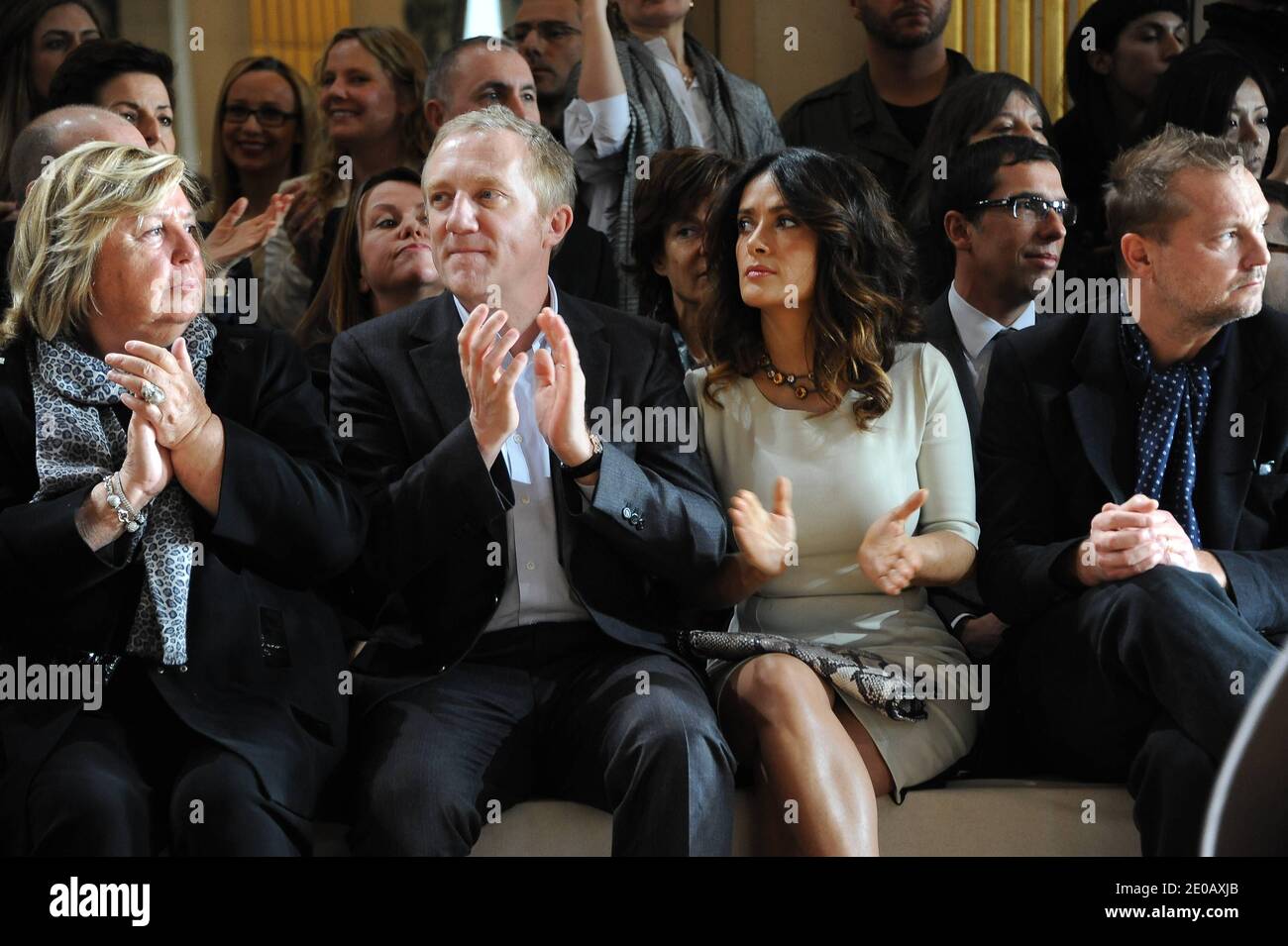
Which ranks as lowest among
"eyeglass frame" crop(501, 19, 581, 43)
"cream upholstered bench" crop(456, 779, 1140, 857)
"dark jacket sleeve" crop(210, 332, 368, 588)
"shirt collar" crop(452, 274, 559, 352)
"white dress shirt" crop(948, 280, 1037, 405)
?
"cream upholstered bench" crop(456, 779, 1140, 857)

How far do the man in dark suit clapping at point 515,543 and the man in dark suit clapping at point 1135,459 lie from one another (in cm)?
51

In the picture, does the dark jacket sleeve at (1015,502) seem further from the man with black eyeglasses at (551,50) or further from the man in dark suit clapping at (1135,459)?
the man with black eyeglasses at (551,50)

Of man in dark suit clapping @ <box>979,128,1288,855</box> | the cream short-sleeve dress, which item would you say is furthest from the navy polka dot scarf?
the cream short-sleeve dress

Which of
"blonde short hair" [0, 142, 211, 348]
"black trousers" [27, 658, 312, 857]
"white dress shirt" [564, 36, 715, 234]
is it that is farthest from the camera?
"white dress shirt" [564, 36, 715, 234]

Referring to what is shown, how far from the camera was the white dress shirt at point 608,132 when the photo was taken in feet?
10.8

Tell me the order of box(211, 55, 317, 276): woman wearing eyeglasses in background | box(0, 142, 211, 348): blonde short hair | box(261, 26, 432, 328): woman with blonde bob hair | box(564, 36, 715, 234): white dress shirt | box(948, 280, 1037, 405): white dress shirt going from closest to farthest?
box(0, 142, 211, 348): blonde short hair < box(948, 280, 1037, 405): white dress shirt < box(564, 36, 715, 234): white dress shirt < box(261, 26, 432, 328): woman with blonde bob hair < box(211, 55, 317, 276): woman wearing eyeglasses in background

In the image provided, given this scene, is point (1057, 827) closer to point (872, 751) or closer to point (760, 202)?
point (872, 751)

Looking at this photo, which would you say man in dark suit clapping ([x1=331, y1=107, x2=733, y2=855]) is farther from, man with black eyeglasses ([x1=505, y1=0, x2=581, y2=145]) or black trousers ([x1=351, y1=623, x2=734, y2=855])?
man with black eyeglasses ([x1=505, y1=0, x2=581, y2=145])

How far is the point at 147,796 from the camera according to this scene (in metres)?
2.08

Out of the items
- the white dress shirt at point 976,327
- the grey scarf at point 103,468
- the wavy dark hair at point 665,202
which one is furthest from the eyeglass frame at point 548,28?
the grey scarf at point 103,468

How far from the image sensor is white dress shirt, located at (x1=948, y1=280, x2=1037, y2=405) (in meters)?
3.04

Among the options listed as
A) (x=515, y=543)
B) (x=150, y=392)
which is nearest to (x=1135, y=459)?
(x=515, y=543)

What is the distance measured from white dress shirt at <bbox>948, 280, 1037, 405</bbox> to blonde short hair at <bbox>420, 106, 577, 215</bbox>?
887 mm

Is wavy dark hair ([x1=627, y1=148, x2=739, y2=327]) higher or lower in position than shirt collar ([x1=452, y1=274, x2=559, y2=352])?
higher
